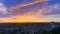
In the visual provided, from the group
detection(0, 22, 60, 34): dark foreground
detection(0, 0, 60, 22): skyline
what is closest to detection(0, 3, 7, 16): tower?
detection(0, 0, 60, 22): skyline

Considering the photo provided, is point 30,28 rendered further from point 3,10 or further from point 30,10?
point 3,10

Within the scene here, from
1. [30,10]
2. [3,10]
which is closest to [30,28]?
[30,10]

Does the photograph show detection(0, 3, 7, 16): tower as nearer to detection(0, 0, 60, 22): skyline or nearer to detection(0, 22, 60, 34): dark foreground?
detection(0, 0, 60, 22): skyline

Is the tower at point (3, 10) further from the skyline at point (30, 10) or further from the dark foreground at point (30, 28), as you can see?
the dark foreground at point (30, 28)

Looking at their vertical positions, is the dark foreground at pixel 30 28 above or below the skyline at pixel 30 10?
below

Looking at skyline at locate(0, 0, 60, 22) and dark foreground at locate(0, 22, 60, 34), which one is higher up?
skyline at locate(0, 0, 60, 22)

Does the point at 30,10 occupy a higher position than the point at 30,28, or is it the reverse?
the point at 30,10

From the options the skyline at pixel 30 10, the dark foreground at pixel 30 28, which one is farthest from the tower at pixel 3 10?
the dark foreground at pixel 30 28
